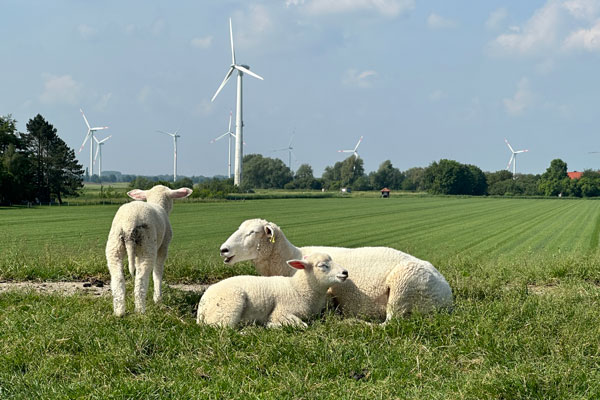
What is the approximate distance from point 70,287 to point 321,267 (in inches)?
211

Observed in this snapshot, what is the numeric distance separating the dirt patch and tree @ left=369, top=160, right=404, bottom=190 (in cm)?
16014

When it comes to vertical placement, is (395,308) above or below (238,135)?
below

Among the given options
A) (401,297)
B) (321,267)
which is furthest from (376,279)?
(321,267)

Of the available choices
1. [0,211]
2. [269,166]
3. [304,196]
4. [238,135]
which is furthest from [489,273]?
[269,166]

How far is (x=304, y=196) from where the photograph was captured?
110 metres

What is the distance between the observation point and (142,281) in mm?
7348

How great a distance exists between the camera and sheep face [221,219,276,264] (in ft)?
25.8

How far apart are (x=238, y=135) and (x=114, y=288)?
93660 mm

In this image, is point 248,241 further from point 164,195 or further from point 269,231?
point 164,195

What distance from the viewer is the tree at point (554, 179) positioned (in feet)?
483

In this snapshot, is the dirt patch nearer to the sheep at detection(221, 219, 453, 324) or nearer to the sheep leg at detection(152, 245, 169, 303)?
the sheep leg at detection(152, 245, 169, 303)

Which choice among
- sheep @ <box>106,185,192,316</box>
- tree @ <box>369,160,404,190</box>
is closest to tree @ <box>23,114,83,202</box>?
sheep @ <box>106,185,192,316</box>

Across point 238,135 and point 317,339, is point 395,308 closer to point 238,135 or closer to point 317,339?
point 317,339

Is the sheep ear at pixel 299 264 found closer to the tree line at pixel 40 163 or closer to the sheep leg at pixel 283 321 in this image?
the sheep leg at pixel 283 321
